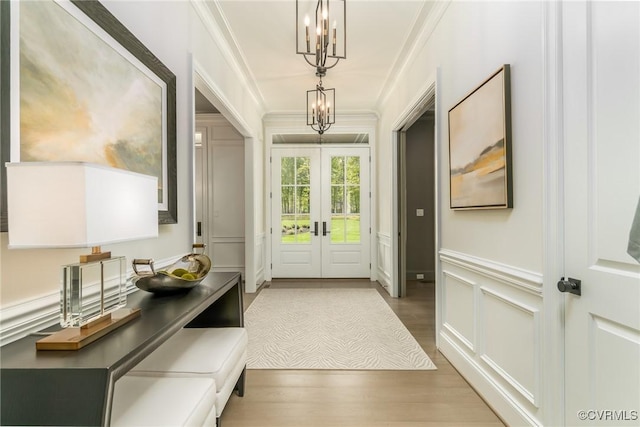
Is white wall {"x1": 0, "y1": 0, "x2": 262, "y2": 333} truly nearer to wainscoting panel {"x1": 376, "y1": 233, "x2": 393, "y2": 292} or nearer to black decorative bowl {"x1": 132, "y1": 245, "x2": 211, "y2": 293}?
black decorative bowl {"x1": 132, "y1": 245, "x2": 211, "y2": 293}

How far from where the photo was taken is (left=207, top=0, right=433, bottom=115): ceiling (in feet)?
8.64

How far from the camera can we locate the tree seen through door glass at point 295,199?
17.9ft

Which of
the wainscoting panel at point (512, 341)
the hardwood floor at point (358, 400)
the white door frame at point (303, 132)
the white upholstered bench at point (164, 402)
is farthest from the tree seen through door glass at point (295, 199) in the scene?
the white upholstered bench at point (164, 402)

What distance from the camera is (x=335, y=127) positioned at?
5316 mm

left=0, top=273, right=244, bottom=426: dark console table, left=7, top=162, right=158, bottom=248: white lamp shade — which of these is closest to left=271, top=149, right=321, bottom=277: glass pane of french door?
left=0, top=273, right=244, bottom=426: dark console table

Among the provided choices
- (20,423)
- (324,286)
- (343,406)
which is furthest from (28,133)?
(324,286)

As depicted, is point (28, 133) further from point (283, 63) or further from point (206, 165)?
point (206, 165)

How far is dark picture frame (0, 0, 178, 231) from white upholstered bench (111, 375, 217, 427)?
0.72m

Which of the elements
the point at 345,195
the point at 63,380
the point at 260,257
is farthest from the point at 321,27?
the point at 260,257

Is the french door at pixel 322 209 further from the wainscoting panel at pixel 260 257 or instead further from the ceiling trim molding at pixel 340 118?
the ceiling trim molding at pixel 340 118

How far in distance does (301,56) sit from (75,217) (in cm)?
312

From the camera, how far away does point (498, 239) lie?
5.99 ft

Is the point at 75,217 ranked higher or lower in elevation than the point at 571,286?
higher

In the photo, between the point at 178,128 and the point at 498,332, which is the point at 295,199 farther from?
the point at 498,332
